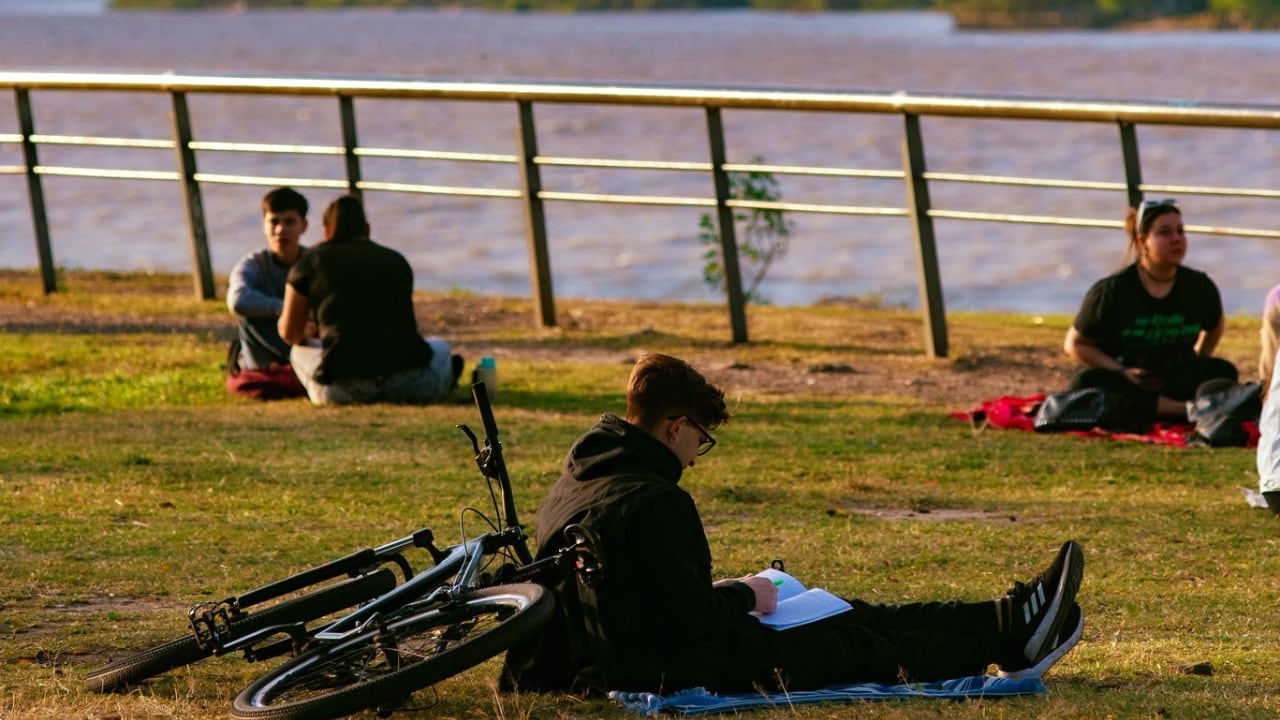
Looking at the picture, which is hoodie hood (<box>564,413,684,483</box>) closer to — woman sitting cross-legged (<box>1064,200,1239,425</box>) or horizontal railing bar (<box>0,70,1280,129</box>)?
woman sitting cross-legged (<box>1064,200,1239,425</box>)

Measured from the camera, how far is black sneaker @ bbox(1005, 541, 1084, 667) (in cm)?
469

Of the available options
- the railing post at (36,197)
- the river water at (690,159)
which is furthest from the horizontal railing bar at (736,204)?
the railing post at (36,197)

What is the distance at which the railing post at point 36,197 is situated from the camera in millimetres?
13766

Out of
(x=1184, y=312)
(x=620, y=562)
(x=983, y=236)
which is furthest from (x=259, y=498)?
(x=983, y=236)

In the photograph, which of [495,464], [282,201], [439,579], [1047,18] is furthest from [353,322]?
[1047,18]

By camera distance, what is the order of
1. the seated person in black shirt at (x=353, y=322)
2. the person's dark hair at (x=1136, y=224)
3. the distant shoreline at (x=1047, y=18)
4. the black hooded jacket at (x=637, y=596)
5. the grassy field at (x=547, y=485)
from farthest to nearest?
the distant shoreline at (x=1047, y=18) → the seated person in black shirt at (x=353, y=322) → the person's dark hair at (x=1136, y=224) → the grassy field at (x=547, y=485) → the black hooded jacket at (x=637, y=596)

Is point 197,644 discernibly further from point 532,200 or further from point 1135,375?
point 532,200

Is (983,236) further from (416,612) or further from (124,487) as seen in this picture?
(416,612)

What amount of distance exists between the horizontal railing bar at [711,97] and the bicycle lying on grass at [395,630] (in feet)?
19.4

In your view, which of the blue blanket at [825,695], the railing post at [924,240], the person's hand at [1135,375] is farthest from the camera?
the railing post at [924,240]

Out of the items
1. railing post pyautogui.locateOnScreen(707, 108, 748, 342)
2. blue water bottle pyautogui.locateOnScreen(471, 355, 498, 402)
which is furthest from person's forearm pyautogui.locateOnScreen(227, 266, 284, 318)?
railing post pyautogui.locateOnScreen(707, 108, 748, 342)

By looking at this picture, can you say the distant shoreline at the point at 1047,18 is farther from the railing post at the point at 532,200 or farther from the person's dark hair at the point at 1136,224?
the person's dark hair at the point at 1136,224

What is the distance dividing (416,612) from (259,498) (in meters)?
3.00

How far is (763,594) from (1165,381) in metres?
4.88
